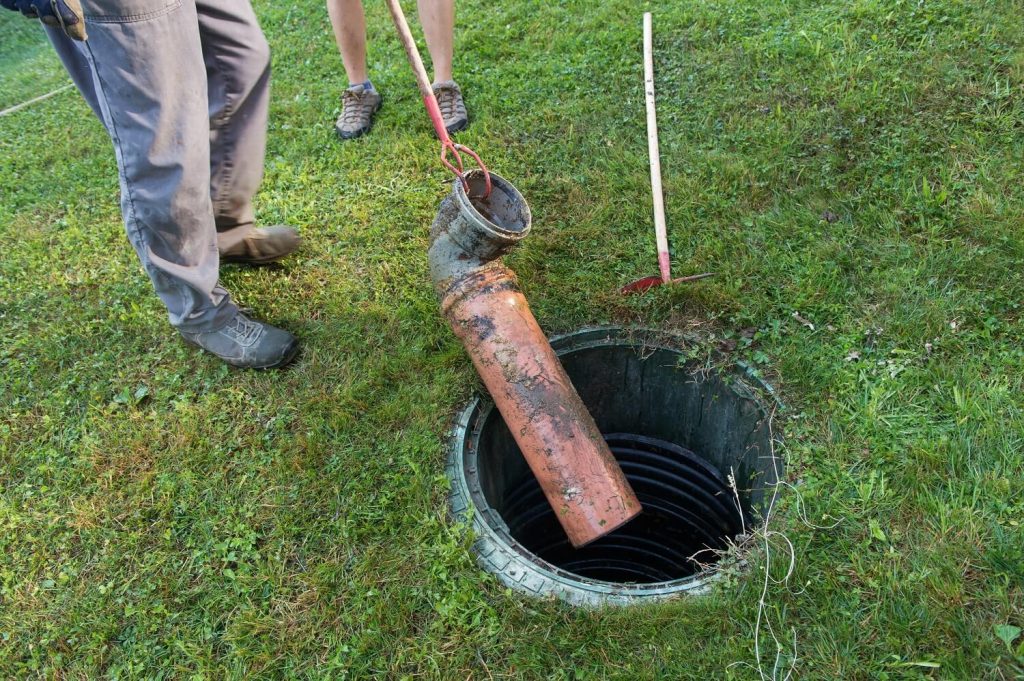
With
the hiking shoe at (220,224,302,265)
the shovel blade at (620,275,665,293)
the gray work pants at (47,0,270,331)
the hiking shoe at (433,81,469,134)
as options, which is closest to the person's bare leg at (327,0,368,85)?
the hiking shoe at (433,81,469,134)

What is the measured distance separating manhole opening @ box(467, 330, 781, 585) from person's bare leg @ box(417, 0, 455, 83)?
2.21m

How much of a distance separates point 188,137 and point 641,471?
2440 mm

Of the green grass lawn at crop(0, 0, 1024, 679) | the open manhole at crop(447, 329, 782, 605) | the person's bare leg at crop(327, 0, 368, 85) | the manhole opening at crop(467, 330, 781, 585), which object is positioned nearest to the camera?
the green grass lawn at crop(0, 0, 1024, 679)

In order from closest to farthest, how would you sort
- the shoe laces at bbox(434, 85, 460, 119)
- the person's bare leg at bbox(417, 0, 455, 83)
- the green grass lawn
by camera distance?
the green grass lawn, the person's bare leg at bbox(417, 0, 455, 83), the shoe laces at bbox(434, 85, 460, 119)

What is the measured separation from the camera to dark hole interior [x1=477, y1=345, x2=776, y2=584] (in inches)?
112

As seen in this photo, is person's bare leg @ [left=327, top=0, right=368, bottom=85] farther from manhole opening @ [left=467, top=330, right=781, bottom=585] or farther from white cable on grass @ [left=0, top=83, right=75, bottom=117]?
white cable on grass @ [left=0, top=83, right=75, bottom=117]

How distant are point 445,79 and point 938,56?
109 inches

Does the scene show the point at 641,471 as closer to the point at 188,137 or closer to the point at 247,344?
the point at 247,344

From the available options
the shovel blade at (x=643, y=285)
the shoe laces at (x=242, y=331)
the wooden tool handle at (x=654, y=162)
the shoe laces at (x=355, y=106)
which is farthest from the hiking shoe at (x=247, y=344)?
the shoe laces at (x=355, y=106)

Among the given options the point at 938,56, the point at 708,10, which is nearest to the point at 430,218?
the point at 708,10

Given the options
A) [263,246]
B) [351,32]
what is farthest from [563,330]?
[351,32]

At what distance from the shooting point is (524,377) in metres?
2.51

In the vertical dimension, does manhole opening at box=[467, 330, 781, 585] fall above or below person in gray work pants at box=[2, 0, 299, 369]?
below

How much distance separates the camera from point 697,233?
332 centimetres
